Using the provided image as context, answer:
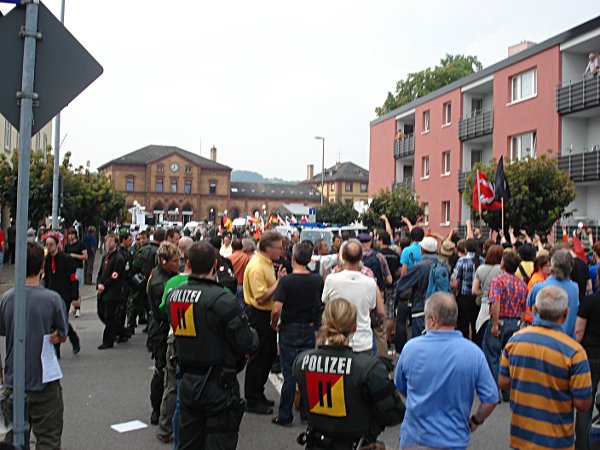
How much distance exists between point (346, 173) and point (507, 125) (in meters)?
74.7

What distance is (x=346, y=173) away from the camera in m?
103

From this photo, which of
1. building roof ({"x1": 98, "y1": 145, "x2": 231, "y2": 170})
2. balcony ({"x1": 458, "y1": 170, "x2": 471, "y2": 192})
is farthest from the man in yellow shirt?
building roof ({"x1": 98, "y1": 145, "x2": 231, "y2": 170})

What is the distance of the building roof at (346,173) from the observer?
101750mm

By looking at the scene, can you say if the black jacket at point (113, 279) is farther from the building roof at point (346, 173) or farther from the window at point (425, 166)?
the building roof at point (346, 173)

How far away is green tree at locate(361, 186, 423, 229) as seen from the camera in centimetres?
3145

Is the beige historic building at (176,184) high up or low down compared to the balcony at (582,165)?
up

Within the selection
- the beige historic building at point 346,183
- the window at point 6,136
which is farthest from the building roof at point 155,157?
the window at point 6,136

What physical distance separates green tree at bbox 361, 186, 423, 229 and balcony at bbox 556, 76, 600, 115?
9328mm

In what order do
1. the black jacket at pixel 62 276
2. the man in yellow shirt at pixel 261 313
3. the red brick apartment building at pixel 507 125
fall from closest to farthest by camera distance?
the man in yellow shirt at pixel 261 313, the black jacket at pixel 62 276, the red brick apartment building at pixel 507 125

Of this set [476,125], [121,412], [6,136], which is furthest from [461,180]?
[121,412]

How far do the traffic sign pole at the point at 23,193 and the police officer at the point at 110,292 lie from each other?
660 cm

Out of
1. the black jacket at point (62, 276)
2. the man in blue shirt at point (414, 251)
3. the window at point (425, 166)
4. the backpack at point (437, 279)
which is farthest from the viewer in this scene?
the window at point (425, 166)

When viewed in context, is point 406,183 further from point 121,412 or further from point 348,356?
point 348,356

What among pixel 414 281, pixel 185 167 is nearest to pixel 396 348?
pixel 414 281
